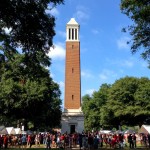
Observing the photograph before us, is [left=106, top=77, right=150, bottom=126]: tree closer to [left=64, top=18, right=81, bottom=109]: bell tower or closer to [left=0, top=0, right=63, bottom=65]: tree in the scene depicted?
[left=64, top=18, right=81, bottom=109]: bell tower

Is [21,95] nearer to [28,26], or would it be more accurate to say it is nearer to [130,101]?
[130,101]

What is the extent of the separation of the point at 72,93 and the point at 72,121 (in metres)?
4.70

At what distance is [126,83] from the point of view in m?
71.1

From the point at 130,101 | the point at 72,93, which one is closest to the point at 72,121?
the point at 72,93

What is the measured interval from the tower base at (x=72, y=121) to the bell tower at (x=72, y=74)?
0.93 m

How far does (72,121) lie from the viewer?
2258 inches

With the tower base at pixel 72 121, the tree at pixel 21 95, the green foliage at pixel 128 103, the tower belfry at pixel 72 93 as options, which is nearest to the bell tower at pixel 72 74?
the tower belfry at pixel 72 93

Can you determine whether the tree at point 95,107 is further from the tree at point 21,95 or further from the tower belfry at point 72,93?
the tree at point 21,95

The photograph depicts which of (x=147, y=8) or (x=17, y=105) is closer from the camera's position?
(x=147, y=8)

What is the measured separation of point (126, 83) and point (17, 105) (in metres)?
26.7

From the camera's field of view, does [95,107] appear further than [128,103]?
Yes

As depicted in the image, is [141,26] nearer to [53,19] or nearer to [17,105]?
[53,19]

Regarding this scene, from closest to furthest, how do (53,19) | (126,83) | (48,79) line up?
(53,19) < (48,79) < (126,83)

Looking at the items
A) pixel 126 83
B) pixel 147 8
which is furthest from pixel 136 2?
pixel 126 83
